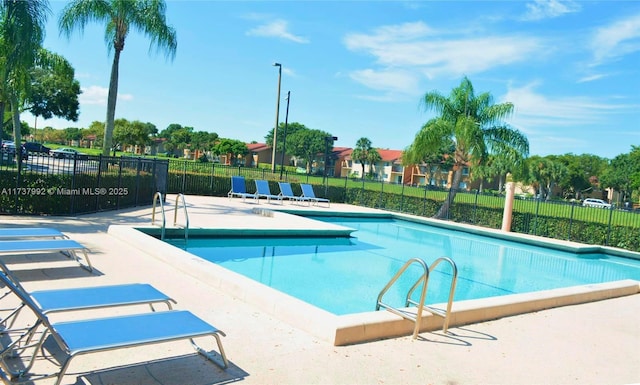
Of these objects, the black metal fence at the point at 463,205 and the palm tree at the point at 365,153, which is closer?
the black metal fence at the point at 463,205

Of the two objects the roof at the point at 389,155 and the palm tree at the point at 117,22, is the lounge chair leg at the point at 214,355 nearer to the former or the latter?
the palm tree at the point at 117,22

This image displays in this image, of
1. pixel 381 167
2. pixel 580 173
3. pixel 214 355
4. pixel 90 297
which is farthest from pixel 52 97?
pixel 580 173

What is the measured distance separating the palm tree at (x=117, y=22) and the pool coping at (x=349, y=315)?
1049 centimetres

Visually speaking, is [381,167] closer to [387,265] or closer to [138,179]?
[138,179]

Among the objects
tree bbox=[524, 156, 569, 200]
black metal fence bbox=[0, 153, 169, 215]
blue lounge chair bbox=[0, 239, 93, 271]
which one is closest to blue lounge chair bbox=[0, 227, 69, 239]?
blue lounge chair bbox=[0, 239, 93, 271]

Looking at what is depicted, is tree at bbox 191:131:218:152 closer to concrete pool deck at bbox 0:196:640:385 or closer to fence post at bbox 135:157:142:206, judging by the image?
fence post at bbox 135:157:142:206

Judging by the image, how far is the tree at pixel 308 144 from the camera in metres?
84.8

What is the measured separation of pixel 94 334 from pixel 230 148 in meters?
77.1

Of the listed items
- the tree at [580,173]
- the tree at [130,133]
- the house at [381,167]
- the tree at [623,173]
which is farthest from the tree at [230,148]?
the tree at [623,173]

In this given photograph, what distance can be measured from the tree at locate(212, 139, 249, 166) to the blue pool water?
213 ft

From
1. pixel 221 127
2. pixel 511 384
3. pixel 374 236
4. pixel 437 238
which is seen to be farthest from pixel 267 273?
pixel 221 127

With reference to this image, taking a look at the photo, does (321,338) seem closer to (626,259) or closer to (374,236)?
(374,236)

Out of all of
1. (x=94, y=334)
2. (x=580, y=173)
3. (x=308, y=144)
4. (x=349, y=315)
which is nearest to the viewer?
(x=94, y=334)

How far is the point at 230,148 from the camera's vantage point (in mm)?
78750
